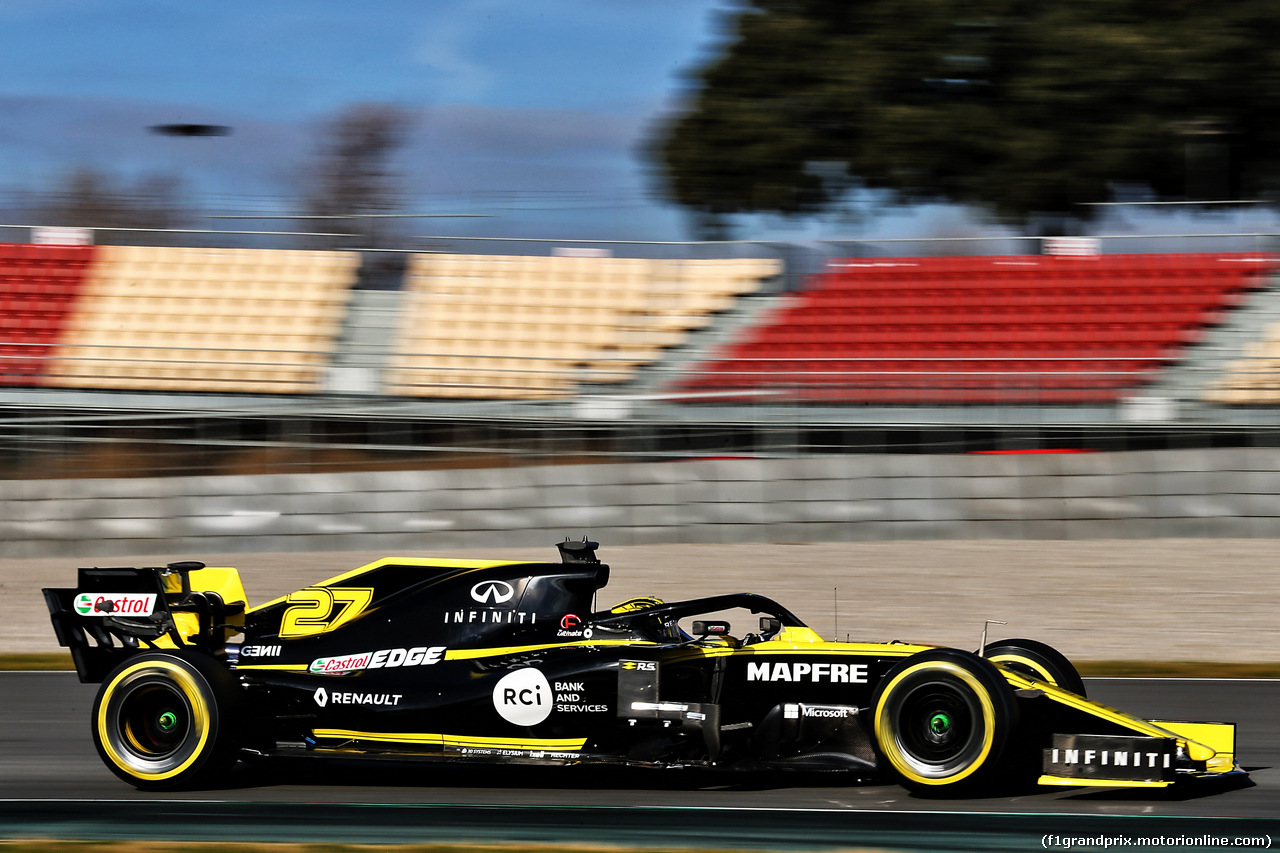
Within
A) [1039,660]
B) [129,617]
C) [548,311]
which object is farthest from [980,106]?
[129,617]

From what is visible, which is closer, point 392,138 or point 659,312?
point 659,312

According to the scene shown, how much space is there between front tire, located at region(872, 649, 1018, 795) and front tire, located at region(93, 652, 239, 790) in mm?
2989

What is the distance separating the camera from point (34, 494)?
15.1 metres

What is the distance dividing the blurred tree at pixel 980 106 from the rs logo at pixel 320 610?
58.8 feet

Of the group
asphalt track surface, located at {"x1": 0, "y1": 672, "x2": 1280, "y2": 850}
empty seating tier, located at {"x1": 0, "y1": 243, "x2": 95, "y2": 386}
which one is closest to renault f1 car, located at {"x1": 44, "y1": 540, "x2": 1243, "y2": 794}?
asphalt track surface, located at {"x1": 0, "y1": 672, "x2": 1280, "y2": 850}

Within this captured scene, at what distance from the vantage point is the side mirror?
6.54 m

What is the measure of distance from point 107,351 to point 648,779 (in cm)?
1241

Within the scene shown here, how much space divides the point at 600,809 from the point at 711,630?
0.99 metres

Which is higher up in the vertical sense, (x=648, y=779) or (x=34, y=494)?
(x=34, y=494)

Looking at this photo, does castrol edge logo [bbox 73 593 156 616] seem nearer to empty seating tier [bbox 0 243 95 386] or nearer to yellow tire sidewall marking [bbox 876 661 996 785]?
yellow tire sidewall marking [bbox 876 661 996 785]

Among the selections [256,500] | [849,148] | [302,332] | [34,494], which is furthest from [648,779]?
[849,148]

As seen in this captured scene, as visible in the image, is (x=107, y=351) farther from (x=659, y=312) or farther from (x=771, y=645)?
(x=771, y=645)

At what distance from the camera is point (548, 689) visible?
637 centimetres

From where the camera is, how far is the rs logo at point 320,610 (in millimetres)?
6969
